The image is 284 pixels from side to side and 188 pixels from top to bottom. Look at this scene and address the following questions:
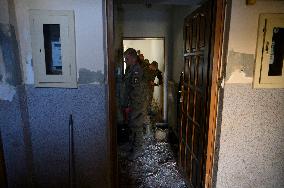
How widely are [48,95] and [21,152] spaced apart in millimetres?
531

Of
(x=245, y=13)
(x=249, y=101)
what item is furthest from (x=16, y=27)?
(x=249, y=101)

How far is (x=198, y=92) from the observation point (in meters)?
1.98

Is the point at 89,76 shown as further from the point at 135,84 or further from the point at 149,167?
the point at 149,167

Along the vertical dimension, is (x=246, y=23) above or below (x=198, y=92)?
above

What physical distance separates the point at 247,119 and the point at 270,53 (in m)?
0.53

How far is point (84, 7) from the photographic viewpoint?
1.59m

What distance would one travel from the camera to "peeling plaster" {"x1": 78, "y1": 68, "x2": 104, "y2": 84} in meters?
1.66

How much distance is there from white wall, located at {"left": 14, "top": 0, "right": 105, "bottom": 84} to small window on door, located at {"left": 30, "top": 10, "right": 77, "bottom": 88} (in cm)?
4

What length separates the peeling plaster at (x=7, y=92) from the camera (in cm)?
160

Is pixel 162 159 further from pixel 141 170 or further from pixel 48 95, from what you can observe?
pixel 48 95

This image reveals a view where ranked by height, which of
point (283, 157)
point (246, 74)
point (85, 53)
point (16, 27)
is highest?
point (16, 27)

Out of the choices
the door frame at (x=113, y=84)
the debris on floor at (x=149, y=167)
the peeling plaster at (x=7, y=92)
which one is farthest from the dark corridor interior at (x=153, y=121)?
the peeling plaster at (x=7, y=92)

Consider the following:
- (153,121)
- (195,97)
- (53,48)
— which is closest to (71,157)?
(53,48)

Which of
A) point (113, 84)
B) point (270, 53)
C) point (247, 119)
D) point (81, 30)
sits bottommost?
point (247, 119)
